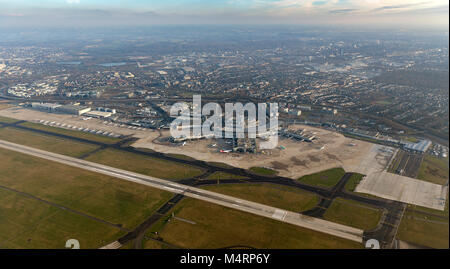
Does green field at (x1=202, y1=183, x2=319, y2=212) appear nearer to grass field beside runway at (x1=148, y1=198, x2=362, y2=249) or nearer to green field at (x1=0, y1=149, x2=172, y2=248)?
grass field beside runway at (x1=148, y1=198, x2=362, y2=249)

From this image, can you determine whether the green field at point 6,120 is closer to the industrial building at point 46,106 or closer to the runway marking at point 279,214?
the industrial building at point 46,106

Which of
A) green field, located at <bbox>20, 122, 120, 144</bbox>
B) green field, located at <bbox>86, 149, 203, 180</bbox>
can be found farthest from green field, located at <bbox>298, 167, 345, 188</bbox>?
green field, located at <bbox>20, 122, 120, 144</bbox>

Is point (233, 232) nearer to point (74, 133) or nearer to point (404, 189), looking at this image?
point (404, 189)


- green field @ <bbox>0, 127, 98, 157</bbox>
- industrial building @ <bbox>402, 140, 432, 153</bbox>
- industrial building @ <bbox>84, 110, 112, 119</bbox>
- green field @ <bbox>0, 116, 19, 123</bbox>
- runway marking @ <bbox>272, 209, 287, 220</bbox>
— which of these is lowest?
runway marking @ <bbox>272, 209, 287, 220</bbox>

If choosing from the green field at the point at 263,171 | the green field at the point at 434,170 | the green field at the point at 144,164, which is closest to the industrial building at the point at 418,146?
the green field at the point at 434,170

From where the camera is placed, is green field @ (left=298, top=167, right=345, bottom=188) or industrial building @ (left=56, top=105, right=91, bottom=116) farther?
industrial building @ (left=56, top=105, right=91, bottom=116)

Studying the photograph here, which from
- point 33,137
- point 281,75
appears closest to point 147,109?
point 33,137

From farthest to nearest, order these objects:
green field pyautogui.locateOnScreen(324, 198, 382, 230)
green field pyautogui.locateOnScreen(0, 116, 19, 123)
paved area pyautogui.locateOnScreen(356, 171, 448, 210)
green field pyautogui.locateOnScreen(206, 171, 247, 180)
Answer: green field pyautogui.locateOnScreen(0, 116, 19, 123), green field pyautogui.locateOnScreen(206, 171, 247, 180), paved area pyautogui.locateOnScreen(356, 171, 448, 210), green field pyautogui.locateOnScreen(324, 198, 382, 230)
